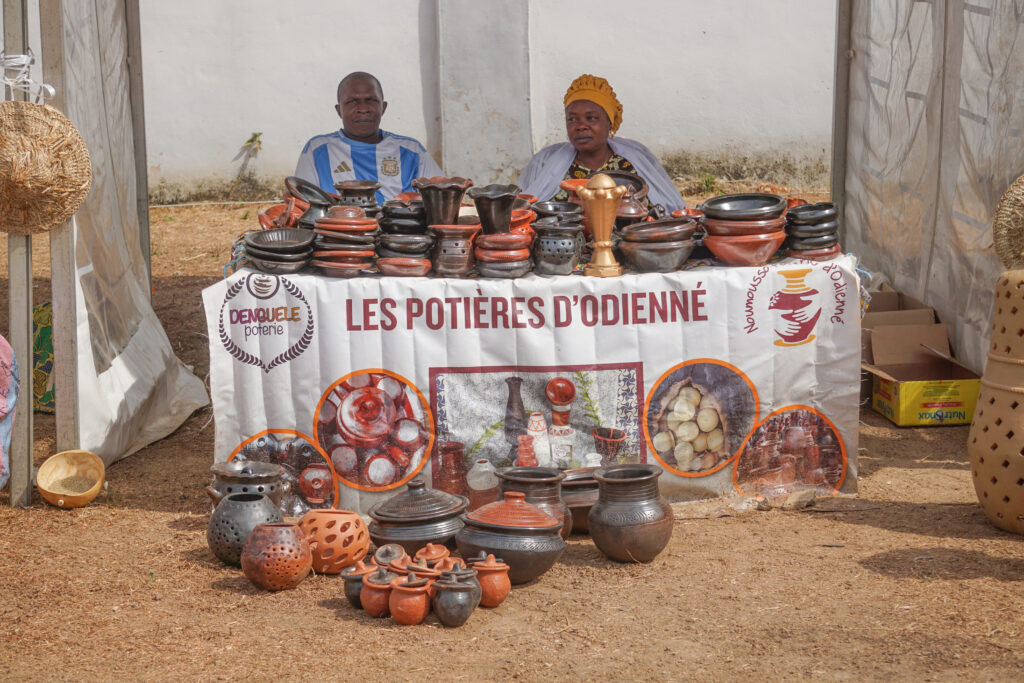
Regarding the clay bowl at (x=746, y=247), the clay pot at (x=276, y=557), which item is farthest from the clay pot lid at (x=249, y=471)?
the clay bowl at (x=746, y=247)

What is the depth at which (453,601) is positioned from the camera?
371 cm

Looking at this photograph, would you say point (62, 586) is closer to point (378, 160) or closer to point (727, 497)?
point (727, 497)

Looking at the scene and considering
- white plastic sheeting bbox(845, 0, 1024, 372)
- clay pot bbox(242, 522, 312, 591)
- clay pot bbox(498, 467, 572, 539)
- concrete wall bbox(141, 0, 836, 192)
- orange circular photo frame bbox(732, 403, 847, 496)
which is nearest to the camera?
clay pot bbox(242, 522, 312, 591)

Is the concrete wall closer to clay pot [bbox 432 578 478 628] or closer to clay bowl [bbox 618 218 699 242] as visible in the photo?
clay bowl [bbox 618 218 699 242]

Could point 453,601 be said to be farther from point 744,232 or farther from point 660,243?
point 744,232

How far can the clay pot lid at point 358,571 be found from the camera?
154 inches

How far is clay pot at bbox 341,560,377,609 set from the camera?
12.8 feet

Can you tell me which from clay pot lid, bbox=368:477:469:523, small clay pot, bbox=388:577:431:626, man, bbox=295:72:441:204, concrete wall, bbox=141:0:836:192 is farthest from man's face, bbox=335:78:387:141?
concrete wall, bbox=141:0:836:192

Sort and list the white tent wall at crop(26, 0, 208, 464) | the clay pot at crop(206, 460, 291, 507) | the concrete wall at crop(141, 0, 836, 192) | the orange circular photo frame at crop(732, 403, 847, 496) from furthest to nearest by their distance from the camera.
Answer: the concrete wall at crop(141, 0, 836, 192) < the white tent wall at crop(26, 0, 208, 464) < the orange circular photo frame at crop(732, 403, 847, 496) < the clay pot at crop(206, 460, 291, 507)

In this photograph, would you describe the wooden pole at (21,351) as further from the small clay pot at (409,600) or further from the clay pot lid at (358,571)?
the small clay pot at (409,600)

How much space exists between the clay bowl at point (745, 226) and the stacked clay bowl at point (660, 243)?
0.10 meters

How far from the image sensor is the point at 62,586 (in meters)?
4.16

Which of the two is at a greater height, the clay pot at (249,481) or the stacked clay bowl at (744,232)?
the stacked clay bowl at (744,232)

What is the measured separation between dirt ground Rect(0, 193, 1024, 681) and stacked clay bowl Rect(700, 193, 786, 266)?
3.75ft
